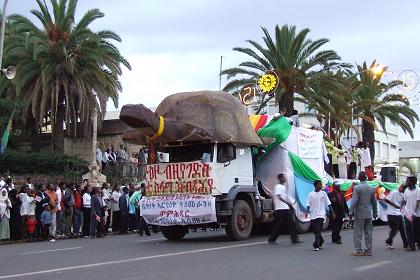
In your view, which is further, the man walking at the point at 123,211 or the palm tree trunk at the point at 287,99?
the palm tree trunk at the point at 287,99

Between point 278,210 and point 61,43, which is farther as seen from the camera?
point 61,43

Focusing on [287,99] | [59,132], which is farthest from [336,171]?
[59,132]

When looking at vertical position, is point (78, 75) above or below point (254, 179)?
above

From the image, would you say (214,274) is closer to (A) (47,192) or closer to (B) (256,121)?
(B) (256,121)

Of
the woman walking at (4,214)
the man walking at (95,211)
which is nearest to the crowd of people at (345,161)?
the man walking at (95,211)

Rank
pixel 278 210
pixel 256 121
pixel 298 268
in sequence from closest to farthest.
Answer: pixel 298 268
pixel 278 210
pixel 256 121

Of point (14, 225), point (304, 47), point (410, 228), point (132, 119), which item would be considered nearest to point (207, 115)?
point (132, 119)

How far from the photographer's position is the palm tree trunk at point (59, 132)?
33.8 metres

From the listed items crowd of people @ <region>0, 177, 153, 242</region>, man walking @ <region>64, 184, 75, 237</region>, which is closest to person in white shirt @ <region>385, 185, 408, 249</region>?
crowd of people @ <region>0, 177, 153, 242</region>

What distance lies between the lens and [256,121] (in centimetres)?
1847

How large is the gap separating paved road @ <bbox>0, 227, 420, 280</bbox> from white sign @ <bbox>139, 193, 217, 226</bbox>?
0.62 meters

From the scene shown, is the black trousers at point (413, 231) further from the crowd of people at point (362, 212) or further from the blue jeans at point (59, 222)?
the blue jeans at point (59, 222)

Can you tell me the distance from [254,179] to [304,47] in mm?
16076

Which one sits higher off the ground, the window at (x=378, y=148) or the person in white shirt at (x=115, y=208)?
the window at (x=378, y=148)
